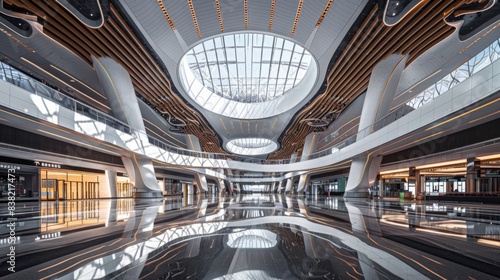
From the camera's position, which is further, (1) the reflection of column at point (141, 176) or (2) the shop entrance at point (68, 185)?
(2) the shop entrance at point (68, 185)

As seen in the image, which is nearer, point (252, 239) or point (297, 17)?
point (252, 239)

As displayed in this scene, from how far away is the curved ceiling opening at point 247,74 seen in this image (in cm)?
2520

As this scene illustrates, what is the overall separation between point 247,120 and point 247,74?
18.6ft

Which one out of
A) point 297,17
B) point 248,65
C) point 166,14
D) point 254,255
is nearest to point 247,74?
point 248,65

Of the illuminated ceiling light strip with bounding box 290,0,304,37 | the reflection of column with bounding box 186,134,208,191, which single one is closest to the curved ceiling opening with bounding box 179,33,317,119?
the illuminated ceiling light strip with bounding box 290,0,304,37

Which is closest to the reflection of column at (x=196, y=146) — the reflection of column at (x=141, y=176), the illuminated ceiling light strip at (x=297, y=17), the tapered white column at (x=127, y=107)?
the reflection of column at (x=141, y=176)

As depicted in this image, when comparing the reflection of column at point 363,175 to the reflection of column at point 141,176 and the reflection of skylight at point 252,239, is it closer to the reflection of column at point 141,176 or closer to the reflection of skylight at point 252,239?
the reflection of column at point 141,176

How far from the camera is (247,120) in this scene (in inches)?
1398

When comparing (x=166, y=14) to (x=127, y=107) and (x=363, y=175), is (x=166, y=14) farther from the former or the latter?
(x=363, y=175)

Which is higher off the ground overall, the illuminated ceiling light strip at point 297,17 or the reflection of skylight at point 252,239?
the illuminated ceiling light strip at point 297,17

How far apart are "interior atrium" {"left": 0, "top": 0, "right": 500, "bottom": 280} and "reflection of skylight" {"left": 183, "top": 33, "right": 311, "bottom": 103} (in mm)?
209

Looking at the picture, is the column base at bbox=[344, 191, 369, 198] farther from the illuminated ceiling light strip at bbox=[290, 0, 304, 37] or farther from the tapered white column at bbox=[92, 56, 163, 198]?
the tapered white column at bbox=[92, 56, 163, 198]

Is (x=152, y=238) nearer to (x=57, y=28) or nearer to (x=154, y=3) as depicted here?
(x=154, y=3)

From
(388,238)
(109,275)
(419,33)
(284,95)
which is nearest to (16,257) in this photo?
(109,275)
